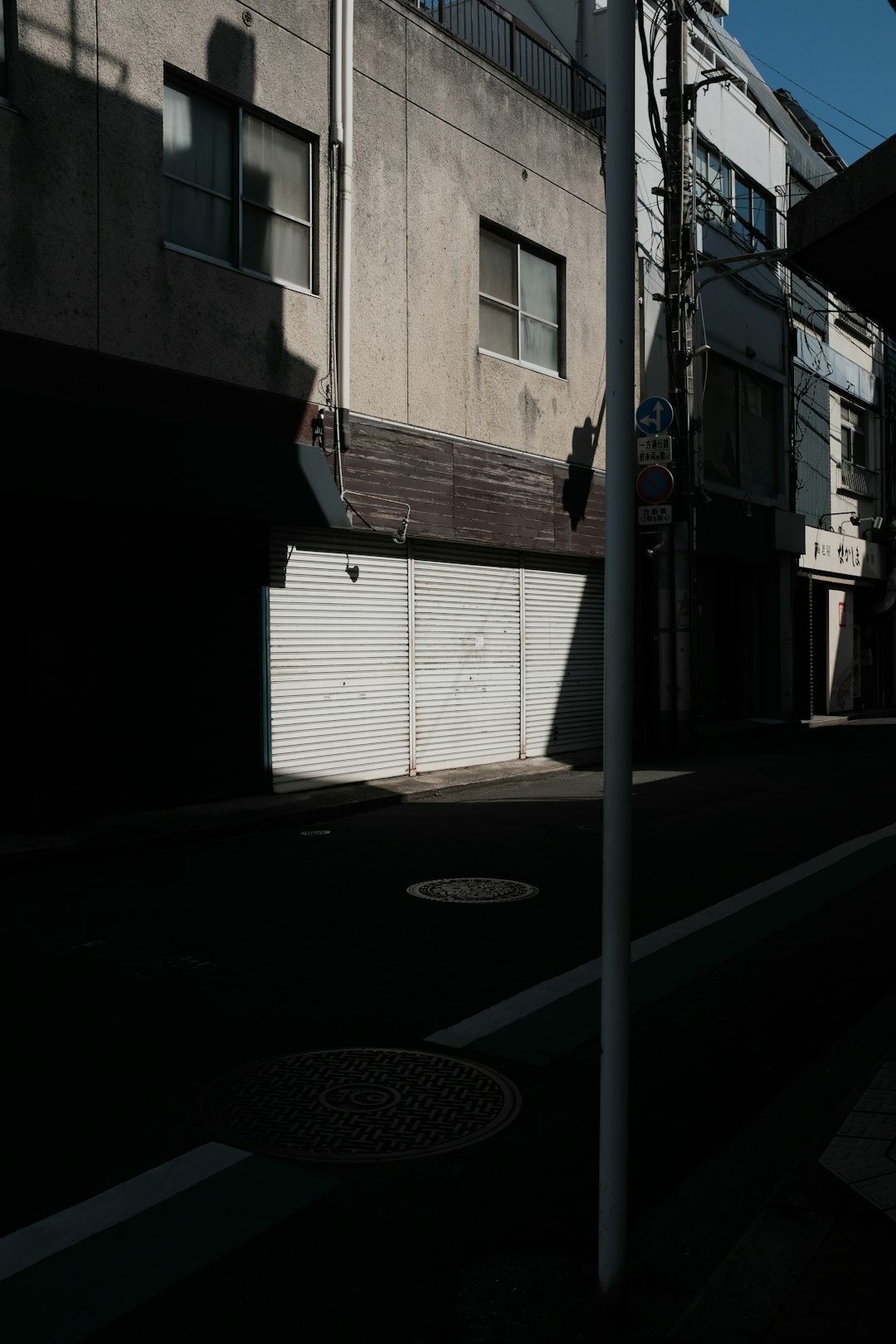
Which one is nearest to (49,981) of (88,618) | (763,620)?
(88,618)

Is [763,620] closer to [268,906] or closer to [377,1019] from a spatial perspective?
[268,906]

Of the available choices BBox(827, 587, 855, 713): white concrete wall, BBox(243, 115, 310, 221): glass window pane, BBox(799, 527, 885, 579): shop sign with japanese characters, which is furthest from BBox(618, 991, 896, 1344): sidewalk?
Answer: BBox(827, 587, 855, 713): white concrete wall

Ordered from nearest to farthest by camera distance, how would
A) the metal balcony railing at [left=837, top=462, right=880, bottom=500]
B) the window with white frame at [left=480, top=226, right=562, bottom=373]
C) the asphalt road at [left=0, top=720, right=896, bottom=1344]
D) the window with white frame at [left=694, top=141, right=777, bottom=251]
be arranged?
the asphalt road at [left=0, top=720, right=896, bottom=1344] < the window with white frame at [left=480, top=226, right=562, bottom=373] < the window with white frame at [left=694, top=141, right=777, bottom=251] < the metal balcony railing at [left=837, top=462, right=880, bottom=500]

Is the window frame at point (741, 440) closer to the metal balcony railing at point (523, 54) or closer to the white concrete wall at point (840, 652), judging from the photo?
the white concrete wall at point (840, 652)

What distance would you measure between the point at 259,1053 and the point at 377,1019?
A: 25.9 inches

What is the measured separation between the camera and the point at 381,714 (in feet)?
50.5

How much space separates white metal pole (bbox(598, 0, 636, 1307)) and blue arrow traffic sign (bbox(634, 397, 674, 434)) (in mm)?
14566

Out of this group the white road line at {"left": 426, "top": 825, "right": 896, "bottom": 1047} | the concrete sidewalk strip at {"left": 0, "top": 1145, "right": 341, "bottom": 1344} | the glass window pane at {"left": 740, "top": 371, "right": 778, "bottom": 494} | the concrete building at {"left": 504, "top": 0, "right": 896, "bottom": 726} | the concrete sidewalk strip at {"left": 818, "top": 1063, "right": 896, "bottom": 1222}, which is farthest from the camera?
the glass window pane at {"left": 740, "top": 371, "right": 778, "bottom": 494}

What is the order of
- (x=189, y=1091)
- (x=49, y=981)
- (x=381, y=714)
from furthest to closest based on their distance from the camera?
1. (x=381, y=714)
2. (x=49, y=981)
3. (x=189, y=1091)

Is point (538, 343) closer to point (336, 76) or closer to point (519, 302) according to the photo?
point (519, 302)

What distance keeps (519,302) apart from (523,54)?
169 inches

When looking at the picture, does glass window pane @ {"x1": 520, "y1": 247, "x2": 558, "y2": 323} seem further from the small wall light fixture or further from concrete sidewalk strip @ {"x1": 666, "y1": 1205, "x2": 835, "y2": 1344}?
concrete sidewalk strip @ {"x1": 666, "y1": 1205, "x2": 835, "y2": 1344}

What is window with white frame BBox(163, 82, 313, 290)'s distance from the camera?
41.3ft

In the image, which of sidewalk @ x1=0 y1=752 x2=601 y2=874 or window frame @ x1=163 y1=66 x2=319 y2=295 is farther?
window frame @ x1=163 y1=66 x2=319 y2=295
